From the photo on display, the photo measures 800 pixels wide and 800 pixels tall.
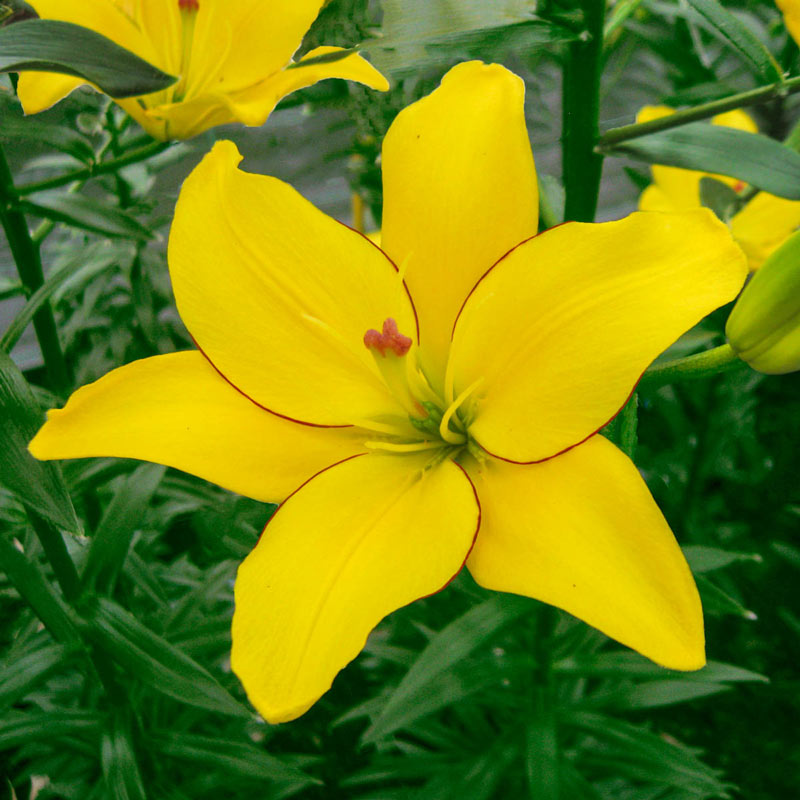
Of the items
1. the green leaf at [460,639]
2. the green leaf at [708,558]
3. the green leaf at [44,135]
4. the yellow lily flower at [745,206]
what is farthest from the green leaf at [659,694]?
the green leaf at [44,135]

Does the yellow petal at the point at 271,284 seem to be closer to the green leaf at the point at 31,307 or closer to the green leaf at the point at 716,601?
the green leaf at the point at 31,307

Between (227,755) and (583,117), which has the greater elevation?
(583,117)

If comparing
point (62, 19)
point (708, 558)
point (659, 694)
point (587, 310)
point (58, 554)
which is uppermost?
point (62, 19)

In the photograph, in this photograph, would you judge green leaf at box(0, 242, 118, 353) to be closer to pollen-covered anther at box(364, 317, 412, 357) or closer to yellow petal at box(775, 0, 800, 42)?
pollen-covered anther at box(364, 317, 412, 357)

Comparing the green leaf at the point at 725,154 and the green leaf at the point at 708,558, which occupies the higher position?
the green leaf at the point at 725,154

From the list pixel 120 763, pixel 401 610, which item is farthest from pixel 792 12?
pixel 120 763

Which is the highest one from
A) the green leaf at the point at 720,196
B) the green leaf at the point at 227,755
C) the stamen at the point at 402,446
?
the stamen at the point at 402,446

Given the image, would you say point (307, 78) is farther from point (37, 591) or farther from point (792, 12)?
point (37, 591)
